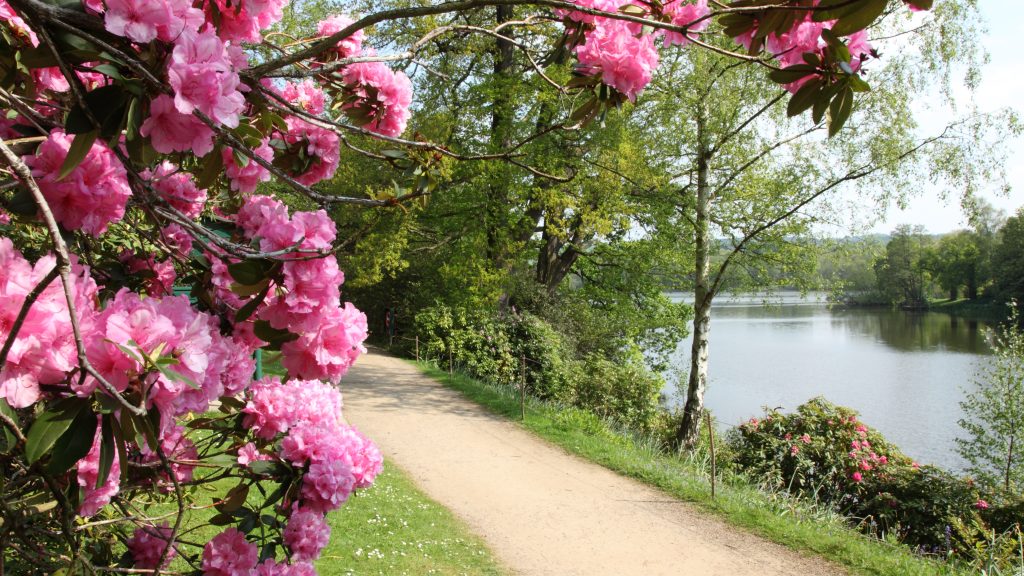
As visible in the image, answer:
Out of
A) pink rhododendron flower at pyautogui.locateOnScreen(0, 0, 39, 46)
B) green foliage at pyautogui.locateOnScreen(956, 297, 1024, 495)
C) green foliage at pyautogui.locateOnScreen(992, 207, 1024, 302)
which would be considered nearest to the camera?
pink rhododendron flower at pyautogui.locateOnScreen(0, 0, 39, 46)

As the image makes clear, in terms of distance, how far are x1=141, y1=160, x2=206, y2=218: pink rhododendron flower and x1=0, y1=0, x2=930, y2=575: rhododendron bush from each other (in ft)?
0.03

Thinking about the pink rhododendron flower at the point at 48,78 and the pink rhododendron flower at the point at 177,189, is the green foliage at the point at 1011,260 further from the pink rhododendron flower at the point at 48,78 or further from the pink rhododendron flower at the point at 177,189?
the pink rhododendron flower at the point at 48,78

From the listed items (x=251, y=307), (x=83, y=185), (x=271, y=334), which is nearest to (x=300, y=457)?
(x=271, y=334)

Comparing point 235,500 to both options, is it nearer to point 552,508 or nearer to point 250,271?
point 250,271

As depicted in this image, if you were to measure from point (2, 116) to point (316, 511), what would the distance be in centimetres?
129

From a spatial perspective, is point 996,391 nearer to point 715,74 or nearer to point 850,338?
point 715,74

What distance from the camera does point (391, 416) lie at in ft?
31.4

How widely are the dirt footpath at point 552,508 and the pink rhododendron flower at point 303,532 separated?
10.5 ft

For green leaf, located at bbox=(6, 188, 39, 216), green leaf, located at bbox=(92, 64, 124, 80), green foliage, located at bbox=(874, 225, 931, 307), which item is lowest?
green leaf, located at bbox=(6, 188, 39, 216)

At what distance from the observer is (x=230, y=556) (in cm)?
183

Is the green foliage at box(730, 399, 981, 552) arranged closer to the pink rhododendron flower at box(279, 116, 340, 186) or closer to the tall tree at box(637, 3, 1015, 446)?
the tall tree at box(637, 3, 1015, 446)

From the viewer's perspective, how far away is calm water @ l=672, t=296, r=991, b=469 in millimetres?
14469

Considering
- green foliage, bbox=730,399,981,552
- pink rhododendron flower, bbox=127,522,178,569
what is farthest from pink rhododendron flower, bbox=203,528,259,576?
green foliage, bbox=730,399,981,552

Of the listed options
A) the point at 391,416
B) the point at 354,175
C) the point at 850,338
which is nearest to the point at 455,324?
the point at 354,175
